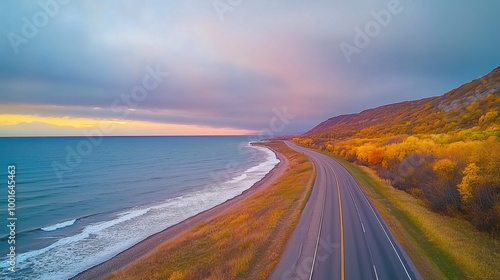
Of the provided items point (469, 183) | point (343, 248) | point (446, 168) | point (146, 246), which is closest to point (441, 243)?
point (343, 248)

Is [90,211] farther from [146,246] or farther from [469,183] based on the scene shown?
[469,183]

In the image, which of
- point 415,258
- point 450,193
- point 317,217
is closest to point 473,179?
point 450,193

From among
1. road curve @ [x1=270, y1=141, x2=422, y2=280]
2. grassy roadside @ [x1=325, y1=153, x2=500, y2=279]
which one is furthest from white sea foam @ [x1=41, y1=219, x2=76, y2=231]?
grassy roadside @ [x1=325, y1=153, x2=500, y2=279]

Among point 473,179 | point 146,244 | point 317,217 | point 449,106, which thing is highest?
point 449,106

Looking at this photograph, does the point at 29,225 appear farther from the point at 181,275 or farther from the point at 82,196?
the point at 181,275

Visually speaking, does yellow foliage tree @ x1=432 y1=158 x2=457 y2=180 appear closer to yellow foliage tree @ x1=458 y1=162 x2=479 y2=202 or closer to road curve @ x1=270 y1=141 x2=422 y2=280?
yellow foliage tree @ x1=458 y1=162 x2=479 y2=202
